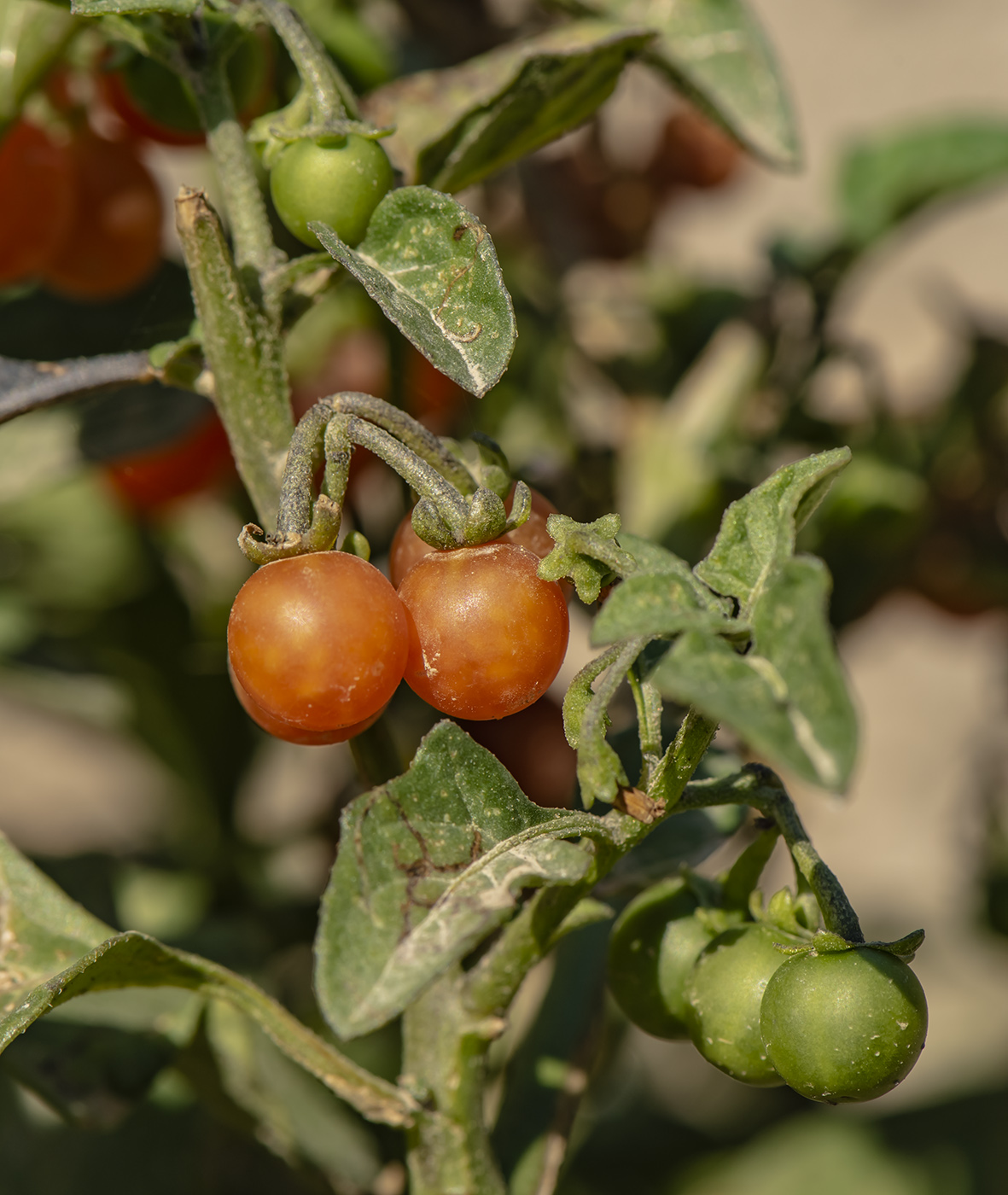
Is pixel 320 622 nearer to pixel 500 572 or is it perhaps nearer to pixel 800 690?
pixel 500 572

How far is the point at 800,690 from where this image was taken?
503mm

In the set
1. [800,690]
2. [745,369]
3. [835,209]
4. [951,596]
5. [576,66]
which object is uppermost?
[576,66]

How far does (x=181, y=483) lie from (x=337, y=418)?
74 centimetres

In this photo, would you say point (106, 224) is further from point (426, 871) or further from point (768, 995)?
point (768, 995)

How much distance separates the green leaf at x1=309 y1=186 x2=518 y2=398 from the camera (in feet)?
1.97

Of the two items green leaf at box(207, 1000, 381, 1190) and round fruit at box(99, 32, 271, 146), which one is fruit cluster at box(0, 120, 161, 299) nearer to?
round fruit at box(99, 32, 271, 146)

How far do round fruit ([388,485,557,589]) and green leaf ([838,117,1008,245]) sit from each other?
0.90 metres

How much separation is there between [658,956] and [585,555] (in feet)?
0.85

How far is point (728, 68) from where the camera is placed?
100cm

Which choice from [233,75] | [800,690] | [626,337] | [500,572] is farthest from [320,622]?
[626,337]

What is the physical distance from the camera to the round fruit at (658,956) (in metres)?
0.73

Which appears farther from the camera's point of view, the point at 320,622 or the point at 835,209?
the point at 835,209

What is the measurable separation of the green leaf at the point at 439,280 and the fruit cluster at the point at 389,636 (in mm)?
99

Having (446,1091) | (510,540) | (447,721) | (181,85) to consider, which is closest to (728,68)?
(181,85)
